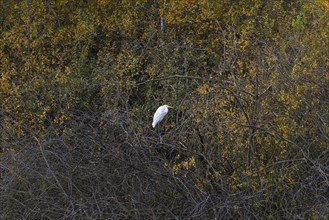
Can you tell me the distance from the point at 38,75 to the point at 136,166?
5.13m

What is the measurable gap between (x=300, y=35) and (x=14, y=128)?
402cm

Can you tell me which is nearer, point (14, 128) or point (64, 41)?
point (14, 128)

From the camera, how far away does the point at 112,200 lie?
22.8 ft

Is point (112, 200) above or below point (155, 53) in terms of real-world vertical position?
above

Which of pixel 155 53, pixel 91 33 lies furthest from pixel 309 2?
pixel 91 33

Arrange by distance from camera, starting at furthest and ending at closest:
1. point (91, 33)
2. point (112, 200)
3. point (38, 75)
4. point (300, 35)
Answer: point (91, 33) → point (38, 75) → point (300, 35) → point (112, 200)

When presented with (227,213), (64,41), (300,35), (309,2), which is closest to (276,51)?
(300,35)

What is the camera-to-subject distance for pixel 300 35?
10383 mm

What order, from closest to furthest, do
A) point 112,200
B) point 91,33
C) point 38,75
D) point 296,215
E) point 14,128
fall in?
1. point 296,215
2. point 112,200
3. point 14,128
4. point 38,75
5. point 91,33

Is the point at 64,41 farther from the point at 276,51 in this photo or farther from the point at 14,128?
the point at 276,51

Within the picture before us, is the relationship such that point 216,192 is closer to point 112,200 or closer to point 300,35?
point 112,200

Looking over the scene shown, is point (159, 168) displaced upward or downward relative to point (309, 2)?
upward

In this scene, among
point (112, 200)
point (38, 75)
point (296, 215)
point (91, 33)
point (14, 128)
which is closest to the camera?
point (296, 215)

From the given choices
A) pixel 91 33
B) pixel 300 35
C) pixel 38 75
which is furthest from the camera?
pixel 91 33
